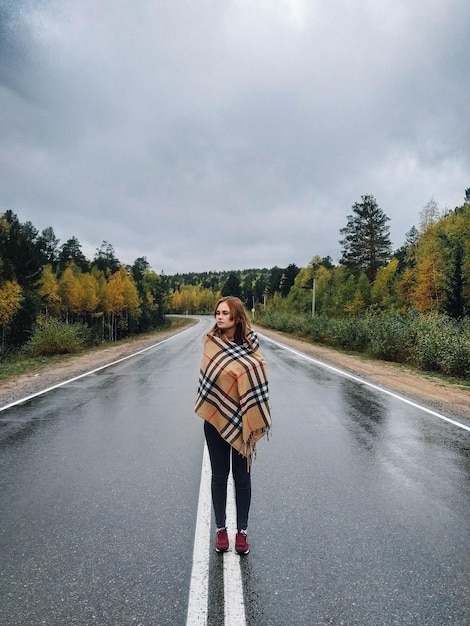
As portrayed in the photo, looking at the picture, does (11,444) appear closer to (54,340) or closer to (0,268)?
(54,340)

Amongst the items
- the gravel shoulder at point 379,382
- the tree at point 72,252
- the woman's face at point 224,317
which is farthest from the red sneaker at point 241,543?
the tree at point 72,252

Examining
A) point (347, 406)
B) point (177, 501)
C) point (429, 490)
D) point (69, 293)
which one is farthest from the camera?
point (69, 293)

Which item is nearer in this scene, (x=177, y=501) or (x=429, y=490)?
(x=177, y=501)

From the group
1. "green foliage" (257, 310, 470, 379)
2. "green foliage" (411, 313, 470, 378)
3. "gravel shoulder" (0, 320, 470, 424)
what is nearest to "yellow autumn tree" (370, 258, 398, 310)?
"green foliage" (257, 310, 470, 379)

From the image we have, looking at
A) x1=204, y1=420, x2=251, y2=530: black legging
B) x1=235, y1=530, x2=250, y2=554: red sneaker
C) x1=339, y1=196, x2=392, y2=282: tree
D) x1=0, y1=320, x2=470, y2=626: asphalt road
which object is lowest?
x1=0, y1=320, x2=470, y2=626: asphalt road

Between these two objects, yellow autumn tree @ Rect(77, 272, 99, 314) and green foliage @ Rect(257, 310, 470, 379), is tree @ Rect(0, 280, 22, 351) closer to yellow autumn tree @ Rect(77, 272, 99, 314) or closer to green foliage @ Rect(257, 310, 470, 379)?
yellow autumn tree @ Rect(77, 272, 99, 314)

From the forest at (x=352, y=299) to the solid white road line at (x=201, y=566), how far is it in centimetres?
1085

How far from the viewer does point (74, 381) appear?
1045cm

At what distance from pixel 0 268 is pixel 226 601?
3828cm

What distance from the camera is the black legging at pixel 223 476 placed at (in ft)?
9.42

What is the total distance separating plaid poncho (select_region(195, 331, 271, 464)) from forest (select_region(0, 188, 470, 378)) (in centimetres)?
1113

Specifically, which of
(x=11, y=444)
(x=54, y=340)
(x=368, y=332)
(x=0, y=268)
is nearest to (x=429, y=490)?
(x=11, y=444)

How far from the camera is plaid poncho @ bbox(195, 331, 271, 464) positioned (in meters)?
2.79

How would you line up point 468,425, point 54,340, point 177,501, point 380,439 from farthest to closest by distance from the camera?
point 54,340 → point 468,425 → point 380,439 → point 177,501
